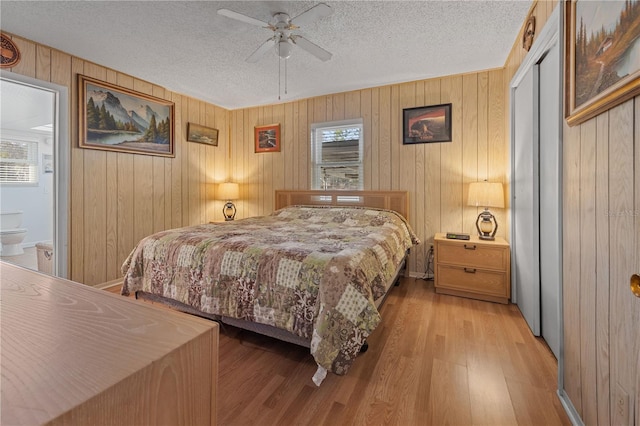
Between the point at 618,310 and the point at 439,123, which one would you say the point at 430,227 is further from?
the point at 618,310

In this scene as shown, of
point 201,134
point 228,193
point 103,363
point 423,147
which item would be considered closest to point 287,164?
point 228,193

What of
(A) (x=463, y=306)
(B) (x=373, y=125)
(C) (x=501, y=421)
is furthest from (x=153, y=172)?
(C) (x=501, y=421)

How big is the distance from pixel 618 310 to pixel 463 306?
1781 mm

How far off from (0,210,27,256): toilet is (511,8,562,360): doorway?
22.3 feet

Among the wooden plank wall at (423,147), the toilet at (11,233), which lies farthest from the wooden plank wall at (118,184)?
the toilet at (11,233)

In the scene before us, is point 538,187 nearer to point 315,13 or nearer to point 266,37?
point 315,13

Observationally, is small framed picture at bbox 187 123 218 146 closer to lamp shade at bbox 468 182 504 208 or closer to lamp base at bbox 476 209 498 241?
lamp shade at bbox 468 182 504 208

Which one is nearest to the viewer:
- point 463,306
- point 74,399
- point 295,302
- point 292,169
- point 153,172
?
point 74,399

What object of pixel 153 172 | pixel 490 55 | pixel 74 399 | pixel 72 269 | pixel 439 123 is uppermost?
pixel 490 55

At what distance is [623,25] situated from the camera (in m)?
0.99

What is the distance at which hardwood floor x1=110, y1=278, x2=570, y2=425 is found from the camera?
4.68 feet

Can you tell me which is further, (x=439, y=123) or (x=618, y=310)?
(x=439, y=123)

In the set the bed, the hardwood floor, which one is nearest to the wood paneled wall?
the bed

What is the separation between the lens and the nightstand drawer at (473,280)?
109 inches
